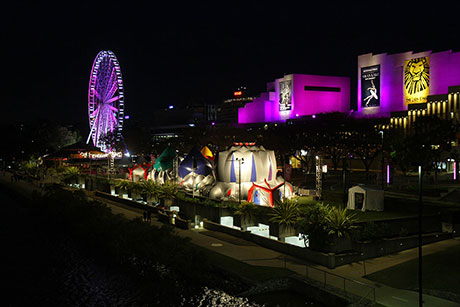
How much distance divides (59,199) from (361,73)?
68835 millimetres

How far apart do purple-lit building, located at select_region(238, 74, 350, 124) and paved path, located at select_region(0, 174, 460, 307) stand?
261 feet

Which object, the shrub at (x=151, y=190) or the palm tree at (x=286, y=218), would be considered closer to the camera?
the palm tree at (x=286, y=218)

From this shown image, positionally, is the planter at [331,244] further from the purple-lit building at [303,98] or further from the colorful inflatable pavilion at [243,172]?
the purple-lit building at [303,98]

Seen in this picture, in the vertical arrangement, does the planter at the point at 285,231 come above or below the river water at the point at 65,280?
above

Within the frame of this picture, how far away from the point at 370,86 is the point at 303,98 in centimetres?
2051

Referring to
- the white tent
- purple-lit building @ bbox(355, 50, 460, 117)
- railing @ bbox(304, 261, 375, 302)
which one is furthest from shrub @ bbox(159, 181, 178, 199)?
purple-lit building @ bbox(355, 50, 460, 117)

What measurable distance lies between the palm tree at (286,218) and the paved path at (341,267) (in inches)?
73.0

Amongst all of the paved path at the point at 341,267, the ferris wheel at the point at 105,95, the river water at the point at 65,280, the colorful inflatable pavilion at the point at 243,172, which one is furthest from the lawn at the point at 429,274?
the ferris wheel at the point at 105,95

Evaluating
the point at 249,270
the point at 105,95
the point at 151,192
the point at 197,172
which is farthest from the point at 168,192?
the point at 105,95

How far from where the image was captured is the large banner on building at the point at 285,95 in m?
106

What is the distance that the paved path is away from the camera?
16375 millimetres

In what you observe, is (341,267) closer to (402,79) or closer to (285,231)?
(285,231)

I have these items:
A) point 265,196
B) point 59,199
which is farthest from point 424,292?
point 59,199

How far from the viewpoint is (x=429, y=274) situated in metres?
19.4
